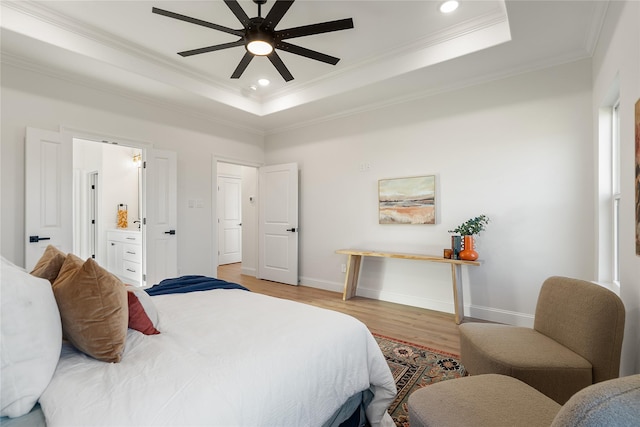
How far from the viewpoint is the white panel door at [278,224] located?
5156 millimetres

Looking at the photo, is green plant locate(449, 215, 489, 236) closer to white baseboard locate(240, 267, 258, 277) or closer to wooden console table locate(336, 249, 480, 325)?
wooden console table locate(336, 249, 480, 325)

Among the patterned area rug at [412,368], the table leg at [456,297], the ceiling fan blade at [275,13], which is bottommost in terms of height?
the patterned area rug at [412,368]

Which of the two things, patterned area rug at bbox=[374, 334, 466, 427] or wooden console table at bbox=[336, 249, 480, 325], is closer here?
patterned area rug at bbox=[374, 334, 466, 427]

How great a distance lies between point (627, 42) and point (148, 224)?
475cm

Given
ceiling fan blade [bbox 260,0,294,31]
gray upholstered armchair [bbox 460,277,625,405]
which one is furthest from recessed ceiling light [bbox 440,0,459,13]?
gray upholstered armchair [bbox 460,277,625,405]

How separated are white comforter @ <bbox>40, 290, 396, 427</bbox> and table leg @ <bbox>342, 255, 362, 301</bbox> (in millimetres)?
2569

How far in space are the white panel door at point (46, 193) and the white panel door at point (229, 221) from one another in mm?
4017

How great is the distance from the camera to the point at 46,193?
3.25 metres

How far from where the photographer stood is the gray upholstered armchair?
1.51m

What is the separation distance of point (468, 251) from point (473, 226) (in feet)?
0.92

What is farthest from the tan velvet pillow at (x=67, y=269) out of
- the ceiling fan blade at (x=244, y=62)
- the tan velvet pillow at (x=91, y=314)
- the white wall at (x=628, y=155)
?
the white wall at (x=628, y=155)

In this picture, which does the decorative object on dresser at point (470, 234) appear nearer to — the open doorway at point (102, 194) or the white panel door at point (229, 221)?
the open doorway at point (102, 194)

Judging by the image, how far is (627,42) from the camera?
181cm

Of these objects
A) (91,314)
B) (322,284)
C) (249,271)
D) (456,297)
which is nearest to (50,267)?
(91,314)
